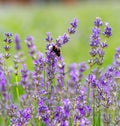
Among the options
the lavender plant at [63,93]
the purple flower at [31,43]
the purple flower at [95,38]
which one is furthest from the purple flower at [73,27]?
the purple flower at [31,43]

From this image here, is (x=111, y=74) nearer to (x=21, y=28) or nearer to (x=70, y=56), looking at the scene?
(x=70, y=56)

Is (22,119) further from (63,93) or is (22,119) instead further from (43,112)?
(63,93)

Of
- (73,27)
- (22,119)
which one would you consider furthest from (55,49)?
(22,119)

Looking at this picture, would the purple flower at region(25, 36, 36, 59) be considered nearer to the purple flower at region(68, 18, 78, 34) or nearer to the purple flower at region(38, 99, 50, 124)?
the purple flower at region(68, 18, 78, 34)

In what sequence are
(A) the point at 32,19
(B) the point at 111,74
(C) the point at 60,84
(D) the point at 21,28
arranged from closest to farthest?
1. (B) the point at 111,74
2. (C) the point at 60,84
3. (D) the point at 21,28
4. (A) the point at 32,19

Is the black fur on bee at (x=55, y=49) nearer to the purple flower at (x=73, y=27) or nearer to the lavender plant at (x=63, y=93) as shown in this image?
the lavender plant at (x=63, y=93)

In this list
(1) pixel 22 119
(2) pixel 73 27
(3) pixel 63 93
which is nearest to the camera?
(1) pixel 22 119

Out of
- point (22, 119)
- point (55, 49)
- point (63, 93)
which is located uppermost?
point (55, 49)

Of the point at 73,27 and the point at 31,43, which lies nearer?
the point at 73,27

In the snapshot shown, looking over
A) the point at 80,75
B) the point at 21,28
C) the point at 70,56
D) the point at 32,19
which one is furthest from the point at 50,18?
the point at 80,75

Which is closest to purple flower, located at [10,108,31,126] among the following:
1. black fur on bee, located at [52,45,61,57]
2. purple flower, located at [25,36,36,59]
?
black fur on bee, located at [52,45,61,57]

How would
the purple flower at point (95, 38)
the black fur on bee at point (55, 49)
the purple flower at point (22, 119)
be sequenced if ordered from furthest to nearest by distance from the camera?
the purple flower at point (95, 38), the black fur on bee at point (55, 49), the purple flower at point (22, 119)
